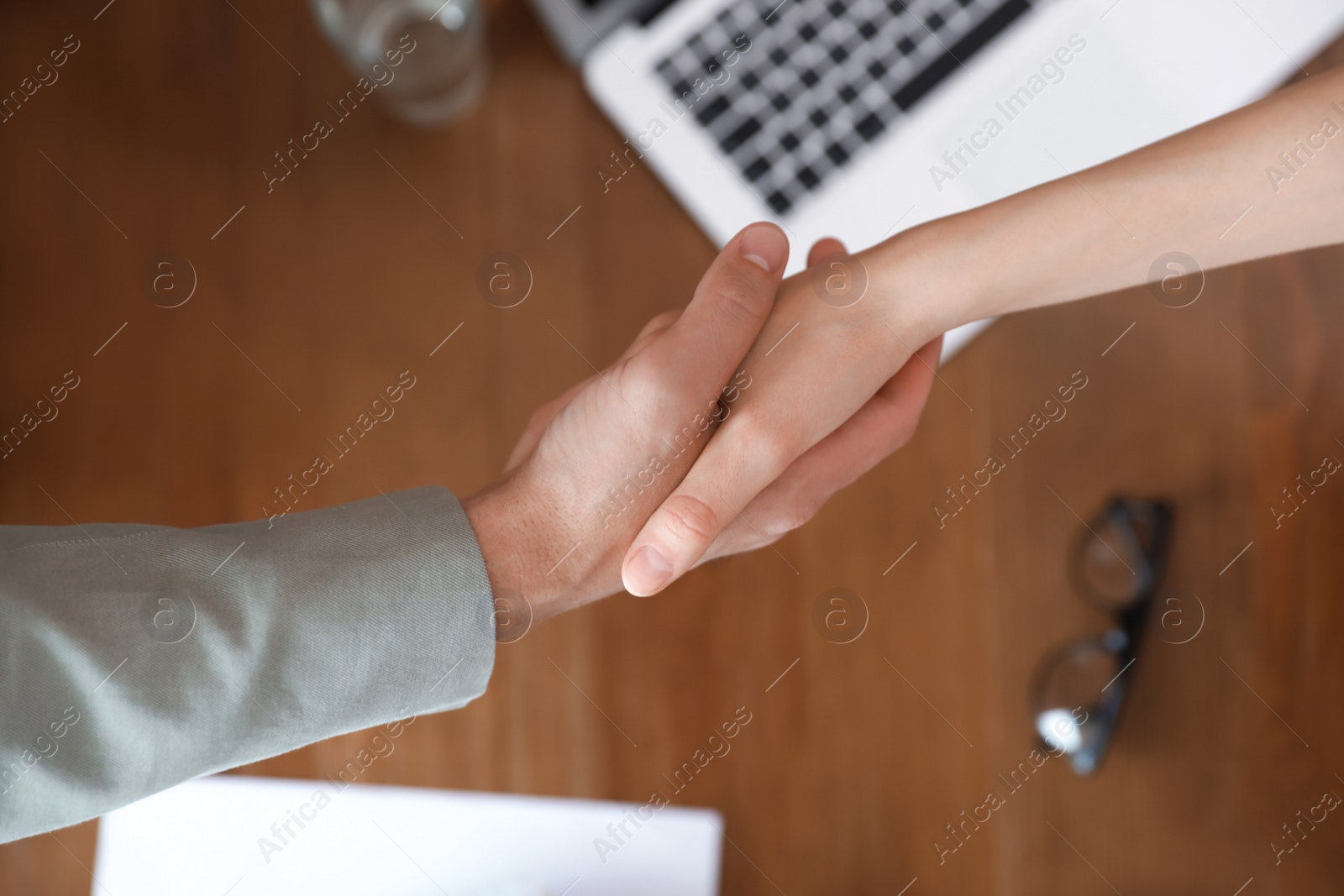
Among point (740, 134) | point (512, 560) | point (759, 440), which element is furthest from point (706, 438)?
point (740, 134)

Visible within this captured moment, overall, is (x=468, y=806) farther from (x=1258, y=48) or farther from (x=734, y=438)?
(x=1258, y=48)

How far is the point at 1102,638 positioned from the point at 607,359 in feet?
1.54

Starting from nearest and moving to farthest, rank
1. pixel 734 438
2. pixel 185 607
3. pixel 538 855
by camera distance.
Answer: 1. pixel 185 607
2. pixel 734 438
3. pixel 538 855

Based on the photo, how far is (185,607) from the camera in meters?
0.49

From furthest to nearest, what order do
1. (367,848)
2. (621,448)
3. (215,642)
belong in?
(367,848)
(621,448)
(215,642)

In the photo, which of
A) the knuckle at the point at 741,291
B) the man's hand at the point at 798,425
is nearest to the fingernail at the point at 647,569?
the man's hand at the point at 798,425

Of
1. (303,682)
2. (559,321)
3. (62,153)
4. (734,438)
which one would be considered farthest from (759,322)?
(62,153)

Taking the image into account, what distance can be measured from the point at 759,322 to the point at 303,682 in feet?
1.19

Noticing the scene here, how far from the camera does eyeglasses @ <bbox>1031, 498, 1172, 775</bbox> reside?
0.72 metres

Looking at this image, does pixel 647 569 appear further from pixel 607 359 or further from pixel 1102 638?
pixel 1102 638

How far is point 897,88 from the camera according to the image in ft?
2.50

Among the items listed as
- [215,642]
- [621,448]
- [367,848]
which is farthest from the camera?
[367,848]

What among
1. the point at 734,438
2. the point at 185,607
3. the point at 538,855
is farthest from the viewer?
the point at 538,855

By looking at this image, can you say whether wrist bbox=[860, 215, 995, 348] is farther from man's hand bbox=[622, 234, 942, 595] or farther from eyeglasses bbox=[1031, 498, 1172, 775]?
eyeglasses bbox=[1031, 498, 1172, 775]
